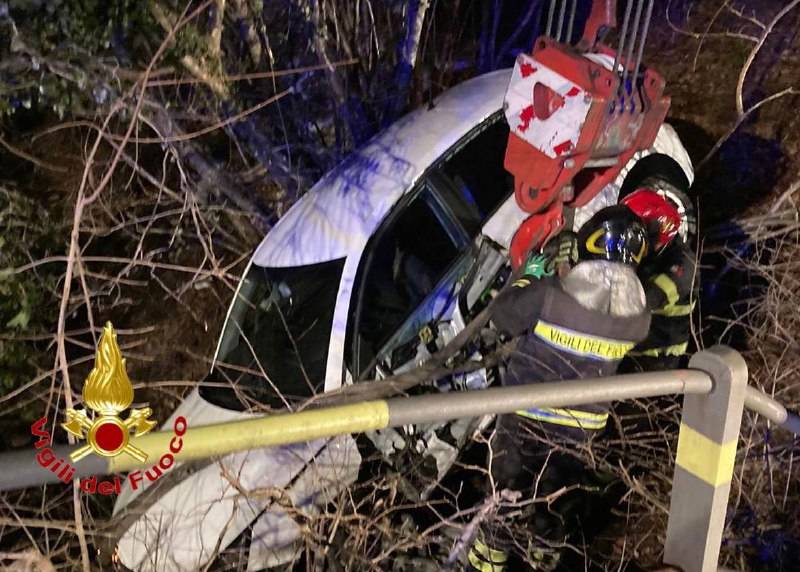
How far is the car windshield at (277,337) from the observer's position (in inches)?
135

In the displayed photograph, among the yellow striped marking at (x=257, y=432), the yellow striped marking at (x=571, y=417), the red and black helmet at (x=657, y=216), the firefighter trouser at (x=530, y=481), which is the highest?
the yellow striped marking at (x=257, y=432)

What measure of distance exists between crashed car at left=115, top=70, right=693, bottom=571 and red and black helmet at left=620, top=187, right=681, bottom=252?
222 mm

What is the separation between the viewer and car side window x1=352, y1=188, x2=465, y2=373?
11.4 ft

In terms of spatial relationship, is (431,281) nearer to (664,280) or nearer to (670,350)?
(664,280)

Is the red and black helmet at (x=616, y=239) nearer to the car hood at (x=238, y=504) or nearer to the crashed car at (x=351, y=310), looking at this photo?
the crashed car at (x=351, y=310)

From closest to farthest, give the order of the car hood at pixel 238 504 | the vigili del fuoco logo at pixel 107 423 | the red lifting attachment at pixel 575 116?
the vigili del fuoco logo at pixel 107 423 → the red lifting attachment at pixel 575 116 → the car hood at pixel 238 504

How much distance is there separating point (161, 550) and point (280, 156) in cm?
317

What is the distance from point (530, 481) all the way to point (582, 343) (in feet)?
3.28

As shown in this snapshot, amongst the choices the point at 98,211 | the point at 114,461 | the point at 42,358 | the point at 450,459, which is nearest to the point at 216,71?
the point at 98,211

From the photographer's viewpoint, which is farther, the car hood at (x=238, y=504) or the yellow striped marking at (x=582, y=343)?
the yellow striped marking at (x=582, y=343)

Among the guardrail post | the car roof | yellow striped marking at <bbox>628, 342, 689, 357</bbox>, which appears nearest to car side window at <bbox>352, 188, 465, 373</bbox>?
the car roof

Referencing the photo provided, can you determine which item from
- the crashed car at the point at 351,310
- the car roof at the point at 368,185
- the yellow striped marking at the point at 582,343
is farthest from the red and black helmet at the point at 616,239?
the car roof at the point at 368,185

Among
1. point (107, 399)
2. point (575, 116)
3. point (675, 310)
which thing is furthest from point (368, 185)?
point (107, 399)

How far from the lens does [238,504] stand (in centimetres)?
298
